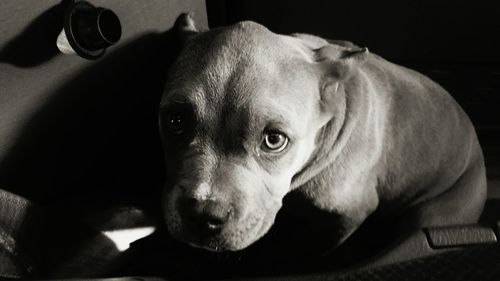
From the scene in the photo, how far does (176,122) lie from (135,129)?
68 cm

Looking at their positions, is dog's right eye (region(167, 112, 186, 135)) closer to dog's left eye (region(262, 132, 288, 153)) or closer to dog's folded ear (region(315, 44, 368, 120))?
dog's left eye (region(262, 132, 288, 153))

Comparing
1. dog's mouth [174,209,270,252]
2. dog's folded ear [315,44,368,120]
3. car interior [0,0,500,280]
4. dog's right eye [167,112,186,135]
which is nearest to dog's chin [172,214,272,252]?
dog's mouth [174,209,270,252]

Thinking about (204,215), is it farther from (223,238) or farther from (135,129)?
(135,129)

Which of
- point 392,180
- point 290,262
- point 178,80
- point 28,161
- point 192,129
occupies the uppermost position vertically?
point 178,80

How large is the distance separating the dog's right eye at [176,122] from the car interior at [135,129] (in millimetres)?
297

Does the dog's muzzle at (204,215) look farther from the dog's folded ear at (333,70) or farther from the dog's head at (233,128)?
the dog's folded ear at (333,70)

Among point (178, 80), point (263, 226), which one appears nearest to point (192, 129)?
point (178, 80)

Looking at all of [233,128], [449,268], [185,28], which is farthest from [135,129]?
[449,268]

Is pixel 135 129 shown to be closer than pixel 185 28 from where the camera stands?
No

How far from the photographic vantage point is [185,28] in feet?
5.69

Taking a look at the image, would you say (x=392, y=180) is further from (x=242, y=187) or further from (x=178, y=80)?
(x=178, y=80)

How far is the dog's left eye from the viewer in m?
1.47

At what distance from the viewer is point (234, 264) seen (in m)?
2.19

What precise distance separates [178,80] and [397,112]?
0.90m
